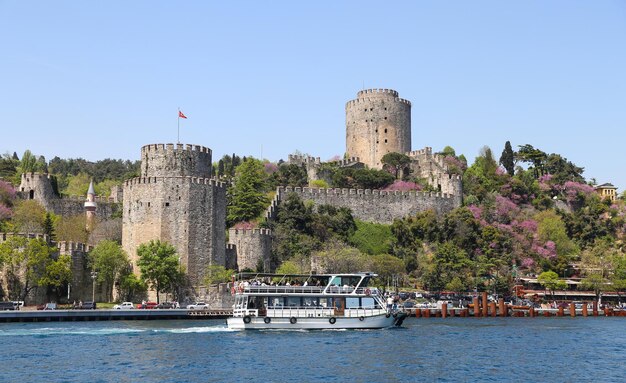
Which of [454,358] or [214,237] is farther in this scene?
[214,237]

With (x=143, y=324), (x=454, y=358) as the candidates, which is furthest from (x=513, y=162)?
(x=454, y=358)

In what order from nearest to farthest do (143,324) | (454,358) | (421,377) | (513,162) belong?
(421,377), (454,358), (143,324), (513,162)

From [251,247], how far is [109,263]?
12232 millimetres

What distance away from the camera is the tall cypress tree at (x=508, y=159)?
10650 centimetres

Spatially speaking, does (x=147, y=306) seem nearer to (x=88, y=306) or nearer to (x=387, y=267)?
(x=88, y=306)

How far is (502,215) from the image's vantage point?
301 ft

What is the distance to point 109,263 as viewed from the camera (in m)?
66.4

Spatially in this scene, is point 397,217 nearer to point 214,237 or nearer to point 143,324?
point 214,237

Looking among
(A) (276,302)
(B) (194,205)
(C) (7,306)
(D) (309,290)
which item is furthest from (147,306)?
(D) (309,290)

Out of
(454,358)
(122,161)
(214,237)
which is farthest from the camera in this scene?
(122,161)

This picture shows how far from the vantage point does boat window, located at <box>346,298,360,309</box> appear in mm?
56812

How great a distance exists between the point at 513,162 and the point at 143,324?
60819 millimetres

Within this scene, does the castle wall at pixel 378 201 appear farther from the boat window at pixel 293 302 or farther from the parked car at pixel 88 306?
the boat window at pixel 293 302

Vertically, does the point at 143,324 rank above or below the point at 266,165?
below
